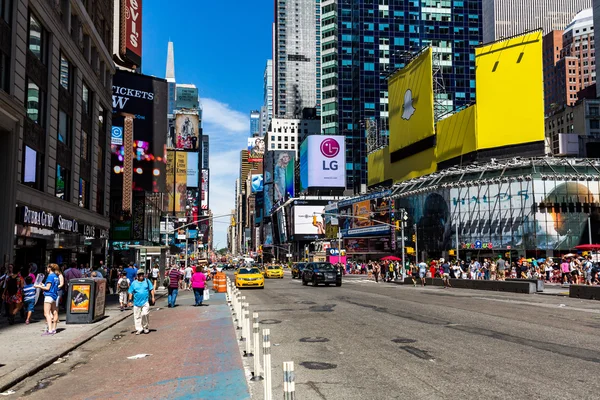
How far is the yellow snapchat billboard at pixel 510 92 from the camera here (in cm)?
7362

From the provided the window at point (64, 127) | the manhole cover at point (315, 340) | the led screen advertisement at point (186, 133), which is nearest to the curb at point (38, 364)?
the manhole cover at point (315, 340)

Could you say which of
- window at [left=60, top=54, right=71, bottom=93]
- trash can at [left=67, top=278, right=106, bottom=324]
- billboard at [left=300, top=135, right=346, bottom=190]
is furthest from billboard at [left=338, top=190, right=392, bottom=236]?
trash can at [left=67, top=278, right=106, bottom=324]

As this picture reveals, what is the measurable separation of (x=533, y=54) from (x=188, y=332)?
72.1 m

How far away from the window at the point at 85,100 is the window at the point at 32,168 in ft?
30.3

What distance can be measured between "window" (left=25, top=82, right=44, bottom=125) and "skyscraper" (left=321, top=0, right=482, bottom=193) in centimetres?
12870

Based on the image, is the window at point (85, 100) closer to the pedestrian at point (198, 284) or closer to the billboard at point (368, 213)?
the pedestrian at point (198, 284)

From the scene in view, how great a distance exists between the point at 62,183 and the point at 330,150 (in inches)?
4369

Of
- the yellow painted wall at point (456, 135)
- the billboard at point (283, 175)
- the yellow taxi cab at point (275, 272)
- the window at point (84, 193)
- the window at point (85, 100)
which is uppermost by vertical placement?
the billboard at point (283, 175)

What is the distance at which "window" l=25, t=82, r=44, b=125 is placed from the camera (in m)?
26.9

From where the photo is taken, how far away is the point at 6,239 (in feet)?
76.5

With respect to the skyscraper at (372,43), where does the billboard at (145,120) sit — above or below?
below

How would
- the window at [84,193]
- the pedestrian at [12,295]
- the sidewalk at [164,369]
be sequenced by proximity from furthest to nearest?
the window at [84,193] < the pedestrian at [12,295] < the sidewalk at [164,369]

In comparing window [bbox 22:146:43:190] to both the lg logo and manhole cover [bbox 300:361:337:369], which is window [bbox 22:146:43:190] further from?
the lg logo

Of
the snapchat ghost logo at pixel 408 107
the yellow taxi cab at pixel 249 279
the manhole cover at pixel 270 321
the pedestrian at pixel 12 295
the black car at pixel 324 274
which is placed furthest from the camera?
the snapchat ghost logo at pixel 408 107
